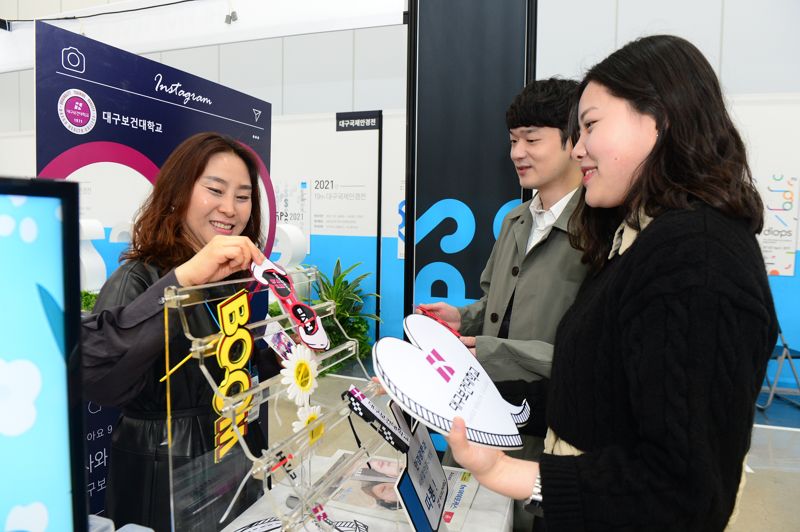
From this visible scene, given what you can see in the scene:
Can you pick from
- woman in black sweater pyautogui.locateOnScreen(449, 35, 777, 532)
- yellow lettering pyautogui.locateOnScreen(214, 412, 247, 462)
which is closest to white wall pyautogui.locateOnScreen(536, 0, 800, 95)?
woman in black sweater pyautogui.locateOnScreen(449, 35, 777, 532)

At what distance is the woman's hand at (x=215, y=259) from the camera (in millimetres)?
1196

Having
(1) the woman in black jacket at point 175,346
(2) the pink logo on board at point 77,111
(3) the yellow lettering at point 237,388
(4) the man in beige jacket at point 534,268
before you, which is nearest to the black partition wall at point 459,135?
(4) the man in beige jacket at point 534,268

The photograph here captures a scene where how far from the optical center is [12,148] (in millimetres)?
7145

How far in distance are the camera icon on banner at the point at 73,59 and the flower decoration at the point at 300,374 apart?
1.22m

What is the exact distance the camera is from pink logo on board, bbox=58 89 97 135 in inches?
63.8

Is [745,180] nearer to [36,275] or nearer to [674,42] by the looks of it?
[674,42]

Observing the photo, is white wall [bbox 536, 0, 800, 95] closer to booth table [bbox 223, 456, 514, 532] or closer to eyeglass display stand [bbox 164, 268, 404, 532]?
booth table [bbox 223, 456, 514, 532]

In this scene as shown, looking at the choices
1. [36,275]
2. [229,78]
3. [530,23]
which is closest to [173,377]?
A: [36,275]

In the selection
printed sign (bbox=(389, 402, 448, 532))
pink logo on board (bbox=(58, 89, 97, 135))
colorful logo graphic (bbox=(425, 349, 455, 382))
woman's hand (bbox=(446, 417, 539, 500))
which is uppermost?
pink logo on board (bbox=(58, 89, 97, 135))

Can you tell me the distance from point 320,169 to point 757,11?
14.4ft

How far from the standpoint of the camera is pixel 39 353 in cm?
49

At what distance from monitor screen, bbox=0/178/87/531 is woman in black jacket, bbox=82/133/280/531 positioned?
448mm

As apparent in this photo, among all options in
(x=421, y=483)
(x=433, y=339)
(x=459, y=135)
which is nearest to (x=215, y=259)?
(x=433, y=339)

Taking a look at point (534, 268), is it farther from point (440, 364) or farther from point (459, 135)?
point (459, 135)
